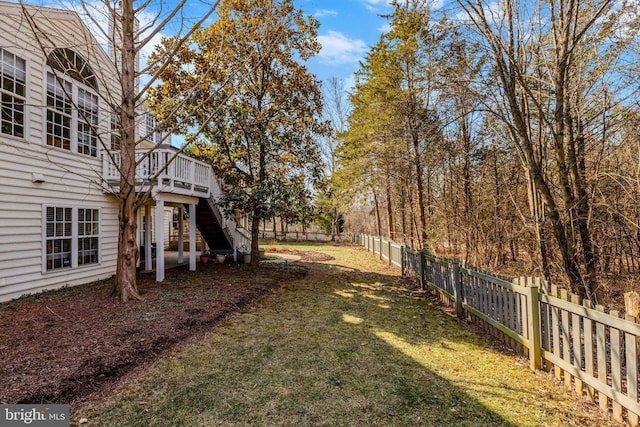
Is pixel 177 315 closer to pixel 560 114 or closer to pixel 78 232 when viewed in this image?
pixel 78 232

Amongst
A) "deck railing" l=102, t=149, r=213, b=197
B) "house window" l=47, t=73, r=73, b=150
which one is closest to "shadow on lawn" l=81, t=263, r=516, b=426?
"deck railing" l=102, t=149, r=213, b=197

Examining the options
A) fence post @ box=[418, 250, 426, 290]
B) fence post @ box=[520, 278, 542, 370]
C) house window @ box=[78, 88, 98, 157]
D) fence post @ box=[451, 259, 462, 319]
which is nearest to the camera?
fence post @ box=[520, 278, 542, 370]

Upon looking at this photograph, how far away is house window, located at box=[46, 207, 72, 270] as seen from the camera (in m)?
7.04

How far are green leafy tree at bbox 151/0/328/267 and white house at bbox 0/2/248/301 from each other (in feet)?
4.61

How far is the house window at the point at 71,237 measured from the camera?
279 inches

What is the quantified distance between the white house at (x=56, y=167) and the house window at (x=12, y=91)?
19 millimetres

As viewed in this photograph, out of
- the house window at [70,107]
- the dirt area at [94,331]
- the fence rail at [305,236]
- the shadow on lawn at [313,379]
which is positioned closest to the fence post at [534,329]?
the shadow on lawn at [313,379]

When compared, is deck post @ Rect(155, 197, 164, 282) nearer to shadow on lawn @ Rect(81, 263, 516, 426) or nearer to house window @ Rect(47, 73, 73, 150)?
house window @ Rect(47, 73, 73, 150)

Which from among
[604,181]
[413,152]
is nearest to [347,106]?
[413,152]

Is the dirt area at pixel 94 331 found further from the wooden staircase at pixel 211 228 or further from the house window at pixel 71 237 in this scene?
the wooden staircase at pixel 211 228

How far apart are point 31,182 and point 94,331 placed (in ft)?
13.8

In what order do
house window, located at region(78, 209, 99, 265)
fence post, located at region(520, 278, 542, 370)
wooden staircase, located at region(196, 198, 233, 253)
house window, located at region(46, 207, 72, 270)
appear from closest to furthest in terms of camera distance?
fence post, located at region(520, 278, 542, 370) → house window, located at region(46, 207, 72, 270) → house window, located at region(78, 209, 99, 265) → wooden staircase, located at region(196, 198, 233, 253)

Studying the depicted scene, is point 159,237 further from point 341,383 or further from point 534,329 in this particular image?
point 534,329

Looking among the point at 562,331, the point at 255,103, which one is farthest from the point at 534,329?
the point at 255,103
